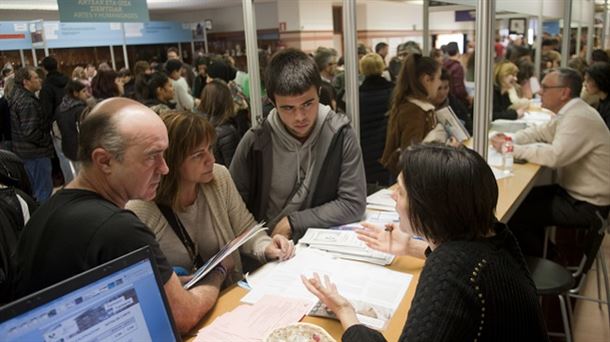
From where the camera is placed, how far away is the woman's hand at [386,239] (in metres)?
1.76

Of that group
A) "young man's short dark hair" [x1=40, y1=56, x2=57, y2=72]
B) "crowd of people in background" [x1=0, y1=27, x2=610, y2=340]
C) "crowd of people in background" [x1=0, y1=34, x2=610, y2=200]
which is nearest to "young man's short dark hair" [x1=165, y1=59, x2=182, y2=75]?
"crowd of people in background" [x1=0, y1=34, x2=610, y2=200]

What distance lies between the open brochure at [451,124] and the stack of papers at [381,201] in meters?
0.75

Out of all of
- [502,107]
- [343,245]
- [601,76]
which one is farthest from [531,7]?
[343,245]

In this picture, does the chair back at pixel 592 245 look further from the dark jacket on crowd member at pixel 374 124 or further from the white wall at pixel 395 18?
the white wall at pixel 395 18

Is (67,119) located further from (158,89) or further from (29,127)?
(158,89)

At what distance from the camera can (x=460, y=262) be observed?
1098mm

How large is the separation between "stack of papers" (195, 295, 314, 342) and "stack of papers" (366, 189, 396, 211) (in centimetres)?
95

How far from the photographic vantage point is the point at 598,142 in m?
2.97

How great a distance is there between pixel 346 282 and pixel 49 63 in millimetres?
2000

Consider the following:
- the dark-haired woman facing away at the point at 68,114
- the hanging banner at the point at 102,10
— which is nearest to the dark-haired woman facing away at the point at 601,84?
the hanging banner at the point at 102,10

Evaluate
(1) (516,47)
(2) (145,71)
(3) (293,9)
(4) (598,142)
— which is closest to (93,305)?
(4) (598,142)

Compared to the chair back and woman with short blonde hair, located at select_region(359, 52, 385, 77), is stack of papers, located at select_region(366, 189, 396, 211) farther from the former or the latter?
woman with short blonde hair, located at select_region(359, 52, 385, 77)

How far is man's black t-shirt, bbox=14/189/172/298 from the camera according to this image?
43.8 inches

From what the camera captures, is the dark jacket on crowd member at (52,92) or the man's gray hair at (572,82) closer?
the dark jacket on crowd member at (52,92)
